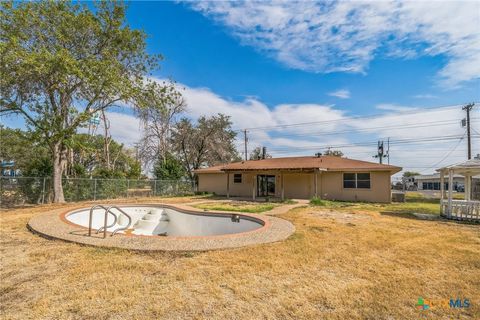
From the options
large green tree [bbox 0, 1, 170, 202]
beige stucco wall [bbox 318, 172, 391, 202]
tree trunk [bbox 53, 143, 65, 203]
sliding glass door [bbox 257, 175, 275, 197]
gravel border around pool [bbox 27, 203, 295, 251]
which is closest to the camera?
gravel border around pool [bbox 27, 203, 295, 251]

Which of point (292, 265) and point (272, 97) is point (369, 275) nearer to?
point (292, 265)

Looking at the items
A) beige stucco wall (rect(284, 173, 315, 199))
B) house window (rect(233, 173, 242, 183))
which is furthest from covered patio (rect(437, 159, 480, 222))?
house window (rect(233, 173, 242, 183))

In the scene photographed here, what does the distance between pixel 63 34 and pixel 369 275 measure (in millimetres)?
17498

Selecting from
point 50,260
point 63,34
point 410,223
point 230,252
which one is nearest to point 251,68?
point 63,34

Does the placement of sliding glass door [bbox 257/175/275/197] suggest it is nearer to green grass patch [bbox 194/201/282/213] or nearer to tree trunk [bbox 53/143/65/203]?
green grass patch [bbox 194/201/282/213]

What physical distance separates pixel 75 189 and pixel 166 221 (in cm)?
780

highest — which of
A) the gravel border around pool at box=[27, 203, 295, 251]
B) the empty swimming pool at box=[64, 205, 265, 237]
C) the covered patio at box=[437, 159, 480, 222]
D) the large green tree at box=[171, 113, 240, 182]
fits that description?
the large green tree at box=[171, 113, 240, 182]

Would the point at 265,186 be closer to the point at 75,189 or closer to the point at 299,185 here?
the point at 299,185

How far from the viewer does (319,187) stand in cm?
1880

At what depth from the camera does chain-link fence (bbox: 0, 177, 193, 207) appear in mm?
14320

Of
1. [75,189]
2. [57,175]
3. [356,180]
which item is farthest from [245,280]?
[75,189]

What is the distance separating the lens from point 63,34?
13.9 m

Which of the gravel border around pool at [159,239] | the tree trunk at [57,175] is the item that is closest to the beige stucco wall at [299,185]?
the gravel border around pool at [159,239]

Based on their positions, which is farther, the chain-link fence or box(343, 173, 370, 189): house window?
box(343, 173, 370, 189): house window
